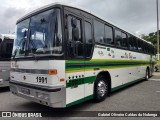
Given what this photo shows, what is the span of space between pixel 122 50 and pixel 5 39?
5.54m

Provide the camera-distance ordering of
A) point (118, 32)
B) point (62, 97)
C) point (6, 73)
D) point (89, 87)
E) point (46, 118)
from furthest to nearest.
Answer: point (6, 73)
point (118, 32)
point (89, 87)
point (46, 118)
point (62, 97)

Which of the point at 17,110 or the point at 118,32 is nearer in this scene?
the point at 17,110

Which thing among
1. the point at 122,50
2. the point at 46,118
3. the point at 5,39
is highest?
the point at 5,39

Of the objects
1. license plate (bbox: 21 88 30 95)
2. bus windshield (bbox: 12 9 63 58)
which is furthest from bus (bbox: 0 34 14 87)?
license plate (bbox: 21 88 30 95)

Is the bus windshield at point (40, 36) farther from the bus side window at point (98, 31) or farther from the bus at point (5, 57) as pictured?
the bus at point (5, 57)

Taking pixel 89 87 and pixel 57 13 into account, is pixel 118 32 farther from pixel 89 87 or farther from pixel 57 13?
pixel 57 13

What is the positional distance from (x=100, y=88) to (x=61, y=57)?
8.15 ft

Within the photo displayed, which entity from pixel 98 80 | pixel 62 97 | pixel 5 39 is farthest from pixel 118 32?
pixel 5 39

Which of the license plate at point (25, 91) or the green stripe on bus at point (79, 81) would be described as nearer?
the green stripe on bus at point (79, 81)

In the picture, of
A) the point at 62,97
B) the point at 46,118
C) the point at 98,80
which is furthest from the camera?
the point at 98,80

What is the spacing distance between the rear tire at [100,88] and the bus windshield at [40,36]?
220 centimetres

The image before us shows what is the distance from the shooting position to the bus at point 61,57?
4.74 metres

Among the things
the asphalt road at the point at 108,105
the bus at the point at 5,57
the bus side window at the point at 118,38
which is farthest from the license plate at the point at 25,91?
the bus side window at the point at 118,38

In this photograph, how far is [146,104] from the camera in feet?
21.5
